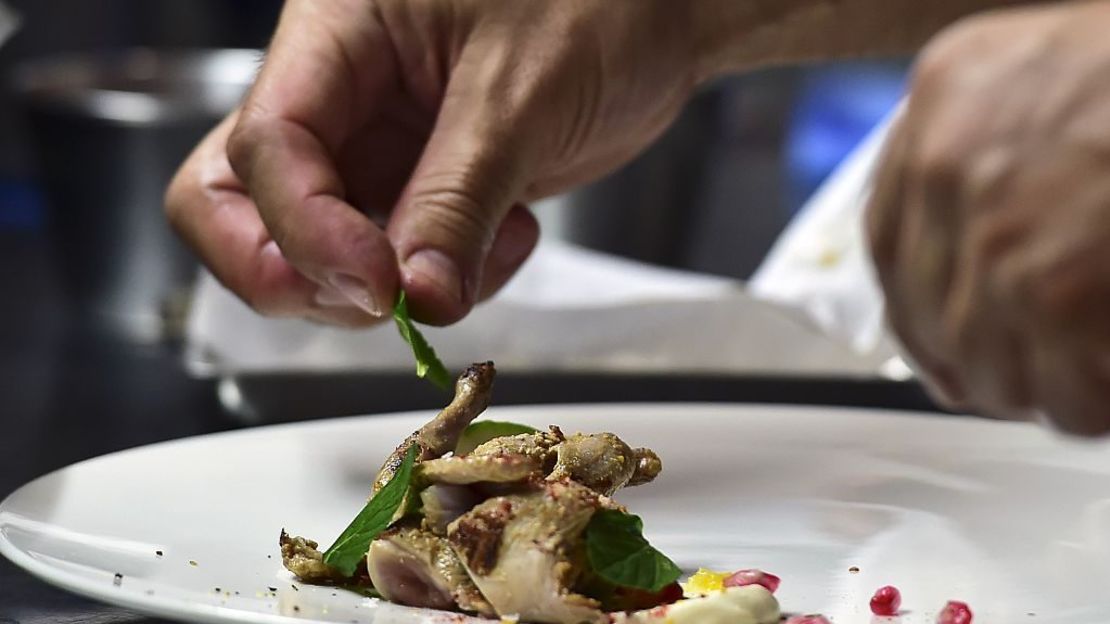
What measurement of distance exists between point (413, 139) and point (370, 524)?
61cm

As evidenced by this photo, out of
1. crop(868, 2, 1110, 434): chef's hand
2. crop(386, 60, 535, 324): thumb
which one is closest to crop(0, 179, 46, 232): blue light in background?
crop(386, 60, 535, 324): thumb

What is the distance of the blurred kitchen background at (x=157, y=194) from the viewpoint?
1853mm

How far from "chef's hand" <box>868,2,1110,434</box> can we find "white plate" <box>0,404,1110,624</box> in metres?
0.30

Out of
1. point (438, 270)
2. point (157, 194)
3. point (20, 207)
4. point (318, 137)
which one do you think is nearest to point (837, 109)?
point (20, 207)

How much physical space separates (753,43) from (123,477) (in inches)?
29.0

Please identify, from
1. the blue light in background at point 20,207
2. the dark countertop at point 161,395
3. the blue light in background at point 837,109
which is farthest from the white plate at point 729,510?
the blue light in background at point 837,109

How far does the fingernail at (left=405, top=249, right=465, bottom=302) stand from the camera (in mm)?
1210

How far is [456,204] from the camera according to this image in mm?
1253

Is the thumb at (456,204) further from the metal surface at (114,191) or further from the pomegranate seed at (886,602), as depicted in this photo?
the metal surface at (114,191)

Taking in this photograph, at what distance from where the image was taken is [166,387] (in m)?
1.96

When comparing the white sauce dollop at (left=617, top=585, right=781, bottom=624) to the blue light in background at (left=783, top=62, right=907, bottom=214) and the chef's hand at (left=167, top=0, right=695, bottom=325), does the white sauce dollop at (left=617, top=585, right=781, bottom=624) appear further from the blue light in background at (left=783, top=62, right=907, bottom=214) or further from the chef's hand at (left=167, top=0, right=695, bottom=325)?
the blue light in background at (left=783, top=62, right=907, bottom=214)

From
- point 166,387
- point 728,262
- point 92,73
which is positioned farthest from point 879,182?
point 728,262

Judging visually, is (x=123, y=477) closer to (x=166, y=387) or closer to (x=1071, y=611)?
(x=1071, y=611)

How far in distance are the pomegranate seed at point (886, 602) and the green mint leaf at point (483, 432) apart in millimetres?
290
